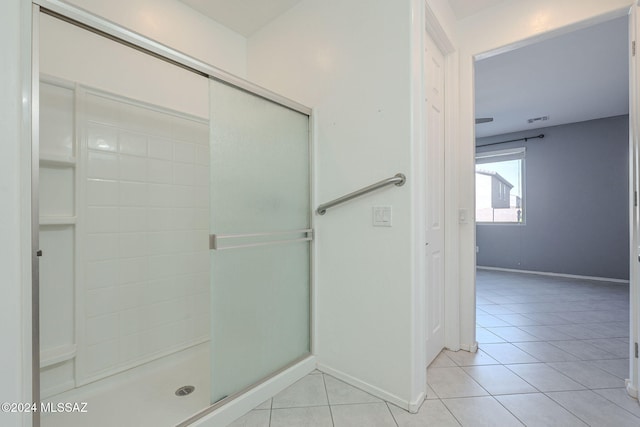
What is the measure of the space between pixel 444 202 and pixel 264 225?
1427 mm

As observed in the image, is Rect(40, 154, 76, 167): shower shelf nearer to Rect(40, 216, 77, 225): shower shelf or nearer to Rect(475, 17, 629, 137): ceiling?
Rect(40, 216, 77, 225): shower shelf

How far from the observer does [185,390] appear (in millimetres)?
1669

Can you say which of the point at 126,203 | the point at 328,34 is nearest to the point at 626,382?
the point at 328,34

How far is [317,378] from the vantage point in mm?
1783

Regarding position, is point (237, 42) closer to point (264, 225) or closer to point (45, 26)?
point (45, 26)

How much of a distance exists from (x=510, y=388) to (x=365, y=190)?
4.80 ft

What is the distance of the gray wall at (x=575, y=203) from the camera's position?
14.2ft

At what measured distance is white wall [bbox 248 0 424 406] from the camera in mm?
1525

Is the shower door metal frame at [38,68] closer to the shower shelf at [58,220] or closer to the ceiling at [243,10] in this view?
the shower shelf at [58,220]

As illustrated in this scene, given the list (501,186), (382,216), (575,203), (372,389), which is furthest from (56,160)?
(575,203)

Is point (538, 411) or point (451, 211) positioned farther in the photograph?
point (451, 211)

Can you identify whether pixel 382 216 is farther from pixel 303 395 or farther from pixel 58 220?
pixel 58 220

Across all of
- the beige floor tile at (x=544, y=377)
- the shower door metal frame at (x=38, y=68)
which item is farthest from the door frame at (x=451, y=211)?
the shower door metal frame at (x=38, y=68)

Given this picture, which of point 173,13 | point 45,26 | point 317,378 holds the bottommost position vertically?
point 317,378
